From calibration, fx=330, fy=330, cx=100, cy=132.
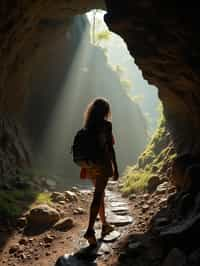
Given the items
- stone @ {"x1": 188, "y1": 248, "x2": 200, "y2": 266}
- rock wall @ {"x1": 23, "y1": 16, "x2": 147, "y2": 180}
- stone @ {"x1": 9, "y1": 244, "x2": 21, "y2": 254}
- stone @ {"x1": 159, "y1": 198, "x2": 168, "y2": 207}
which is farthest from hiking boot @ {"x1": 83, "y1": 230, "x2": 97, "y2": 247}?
rock wall @ {"x1": 23, "y1": 16, "x2": 147, "y2": 180}

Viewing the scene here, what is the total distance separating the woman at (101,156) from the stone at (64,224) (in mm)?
1797

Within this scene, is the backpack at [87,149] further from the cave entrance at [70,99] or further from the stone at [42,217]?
the cave entrance at [70,99]

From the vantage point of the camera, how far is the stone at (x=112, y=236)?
223 inches

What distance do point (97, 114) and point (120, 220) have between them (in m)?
2.79

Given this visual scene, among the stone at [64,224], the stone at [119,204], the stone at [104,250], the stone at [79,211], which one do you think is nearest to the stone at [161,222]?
the stone at [104,250]

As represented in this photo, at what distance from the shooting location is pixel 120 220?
23.3 ft

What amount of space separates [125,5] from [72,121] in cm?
2378

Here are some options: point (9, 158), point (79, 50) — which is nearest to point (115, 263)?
point (9, 158)

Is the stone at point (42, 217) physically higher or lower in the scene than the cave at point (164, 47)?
lower

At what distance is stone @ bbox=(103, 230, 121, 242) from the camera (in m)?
5.67

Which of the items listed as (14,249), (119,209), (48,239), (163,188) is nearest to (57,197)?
(119,209)

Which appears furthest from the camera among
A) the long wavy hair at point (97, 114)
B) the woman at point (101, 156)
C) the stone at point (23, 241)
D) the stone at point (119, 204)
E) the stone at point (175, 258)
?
the stone at point (119, 204)

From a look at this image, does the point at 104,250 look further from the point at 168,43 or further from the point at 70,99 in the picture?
the point at 70,99

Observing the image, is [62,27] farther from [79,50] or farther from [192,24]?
[192,24]
